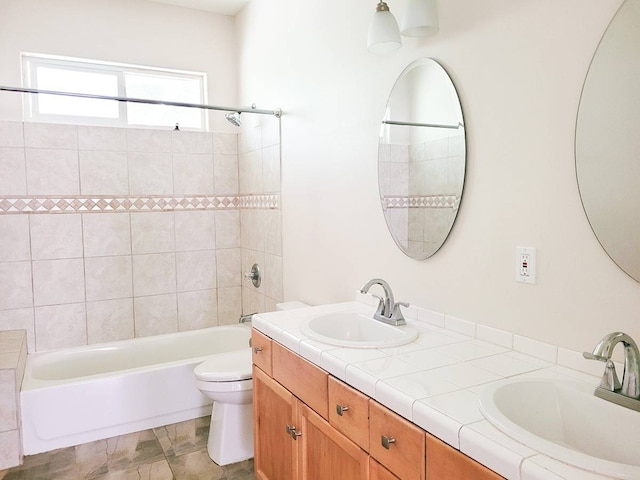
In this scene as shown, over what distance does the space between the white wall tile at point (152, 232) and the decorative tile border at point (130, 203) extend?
0.05 meters

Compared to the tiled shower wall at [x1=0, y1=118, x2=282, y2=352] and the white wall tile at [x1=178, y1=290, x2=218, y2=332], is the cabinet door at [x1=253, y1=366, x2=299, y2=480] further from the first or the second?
the white wall tile at [x1=178, y1=290, x2=218, y2=332]

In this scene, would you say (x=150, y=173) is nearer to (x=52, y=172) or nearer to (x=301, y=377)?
(x=52, y=172)

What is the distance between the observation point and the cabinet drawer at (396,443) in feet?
3.79

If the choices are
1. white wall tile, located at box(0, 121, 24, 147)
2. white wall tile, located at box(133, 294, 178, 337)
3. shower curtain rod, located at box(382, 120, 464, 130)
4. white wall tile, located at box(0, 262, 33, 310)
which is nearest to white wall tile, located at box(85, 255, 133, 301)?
white wall tile, located at box(133, 294, 178, 337)

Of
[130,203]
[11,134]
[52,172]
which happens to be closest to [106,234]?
[130,203]

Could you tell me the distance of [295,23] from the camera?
9.49ft

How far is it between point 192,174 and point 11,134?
3.99ft

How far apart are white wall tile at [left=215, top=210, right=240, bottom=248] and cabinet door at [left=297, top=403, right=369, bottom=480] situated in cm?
237

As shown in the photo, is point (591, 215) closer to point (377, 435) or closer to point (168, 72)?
Result: point (377, 435)

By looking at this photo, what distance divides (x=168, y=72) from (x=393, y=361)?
315 centimetres

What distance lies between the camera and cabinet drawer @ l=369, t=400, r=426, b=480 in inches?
45.5

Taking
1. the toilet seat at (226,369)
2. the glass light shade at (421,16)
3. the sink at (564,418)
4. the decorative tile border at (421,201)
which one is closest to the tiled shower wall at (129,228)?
the toilet seat at (226,369)

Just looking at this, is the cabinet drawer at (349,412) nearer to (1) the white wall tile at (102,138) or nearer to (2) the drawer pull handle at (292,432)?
(2) the drawer pull handle at (292,432)

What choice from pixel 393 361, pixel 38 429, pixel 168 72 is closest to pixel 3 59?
pixel 168 72
